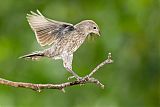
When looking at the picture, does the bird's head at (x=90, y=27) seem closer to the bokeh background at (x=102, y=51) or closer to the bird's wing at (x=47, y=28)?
the bird's wing at (x=47, y=28)

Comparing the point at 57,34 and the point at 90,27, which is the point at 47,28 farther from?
the point at 90,27

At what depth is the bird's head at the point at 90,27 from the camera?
2210 millimetres

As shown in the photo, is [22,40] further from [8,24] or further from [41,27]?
[41,27]

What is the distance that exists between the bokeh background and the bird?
2.42 meters

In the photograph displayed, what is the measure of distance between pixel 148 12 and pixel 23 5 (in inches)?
42.3

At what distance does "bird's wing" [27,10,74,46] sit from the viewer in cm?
231

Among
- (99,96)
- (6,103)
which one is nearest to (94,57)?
(99,96)

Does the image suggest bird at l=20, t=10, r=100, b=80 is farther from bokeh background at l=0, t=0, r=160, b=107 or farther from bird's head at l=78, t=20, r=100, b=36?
bokeh background at l=0, t=0, r=160, b=107

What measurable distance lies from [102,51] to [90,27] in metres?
2.65

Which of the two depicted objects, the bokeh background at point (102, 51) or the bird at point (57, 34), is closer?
the bird at point (57, 34)

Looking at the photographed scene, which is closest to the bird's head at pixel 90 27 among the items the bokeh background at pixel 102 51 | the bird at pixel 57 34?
the bird at pixel 57 34

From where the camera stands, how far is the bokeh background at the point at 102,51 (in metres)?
4.98

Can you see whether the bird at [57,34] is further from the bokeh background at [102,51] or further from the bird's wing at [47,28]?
the bokeh background at [102,51]

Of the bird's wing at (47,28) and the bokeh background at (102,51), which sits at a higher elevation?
the bokeh background at (102,51)
